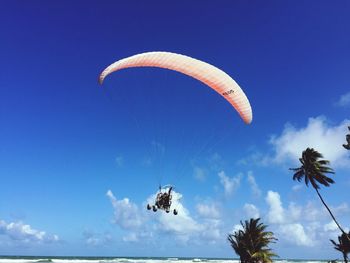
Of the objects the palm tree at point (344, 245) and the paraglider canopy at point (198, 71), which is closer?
the paraglider canopy at point (198, 71)

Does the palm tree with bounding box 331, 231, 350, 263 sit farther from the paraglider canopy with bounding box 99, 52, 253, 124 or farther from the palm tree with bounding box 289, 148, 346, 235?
the paraglider canopy with bounding box 99, 52, 253, 124

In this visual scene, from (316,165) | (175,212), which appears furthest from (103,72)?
(316,165)

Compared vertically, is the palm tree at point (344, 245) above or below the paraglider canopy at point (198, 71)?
below

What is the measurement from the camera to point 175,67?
2492 centimetres

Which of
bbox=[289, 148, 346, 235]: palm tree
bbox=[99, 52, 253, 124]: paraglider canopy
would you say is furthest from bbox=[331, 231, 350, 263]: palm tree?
bbox=[99, 52, 253, 124]: paraglider canopy

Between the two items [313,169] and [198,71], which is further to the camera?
[313,169]

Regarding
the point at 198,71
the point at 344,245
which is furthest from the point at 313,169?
the point at 198,71

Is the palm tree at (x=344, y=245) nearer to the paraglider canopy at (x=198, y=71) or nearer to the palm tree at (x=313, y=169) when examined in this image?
the palm tree at (x=313, y=169)

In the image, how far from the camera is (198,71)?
2530 centimetres

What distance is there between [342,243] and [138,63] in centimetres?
3524

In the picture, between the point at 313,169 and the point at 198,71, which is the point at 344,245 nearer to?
the point at 313,169

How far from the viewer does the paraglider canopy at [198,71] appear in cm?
2347

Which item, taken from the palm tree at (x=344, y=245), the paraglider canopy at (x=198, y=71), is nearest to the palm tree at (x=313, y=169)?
the palm tree at (x=344, y=245)

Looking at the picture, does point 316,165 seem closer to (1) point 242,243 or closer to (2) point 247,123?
(1) point 242,243
